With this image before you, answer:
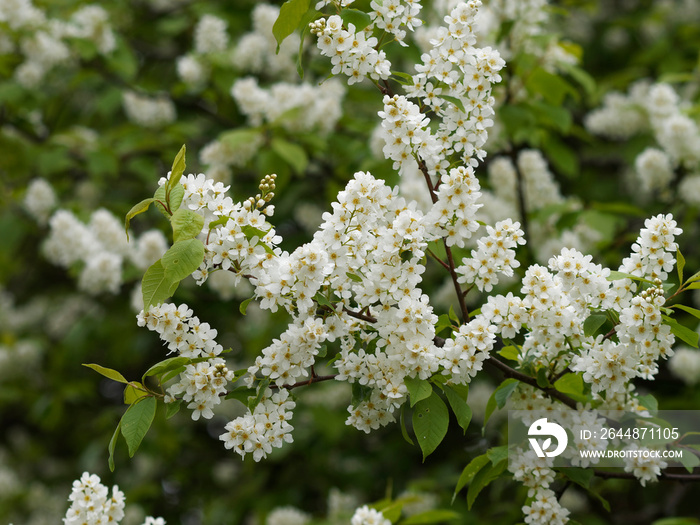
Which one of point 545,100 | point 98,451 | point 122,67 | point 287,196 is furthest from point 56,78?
point 545,100

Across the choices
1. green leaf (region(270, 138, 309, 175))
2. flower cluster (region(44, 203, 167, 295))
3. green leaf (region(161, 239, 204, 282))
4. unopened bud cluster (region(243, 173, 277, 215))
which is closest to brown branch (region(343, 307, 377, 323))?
unopened bud cluster (region(243, 173, 277, 215))

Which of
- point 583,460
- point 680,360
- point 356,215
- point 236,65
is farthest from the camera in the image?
point 236,65

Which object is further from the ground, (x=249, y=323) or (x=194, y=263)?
(x=249, y=323)

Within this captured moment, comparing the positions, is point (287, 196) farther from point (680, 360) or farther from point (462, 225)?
point (462, 225)

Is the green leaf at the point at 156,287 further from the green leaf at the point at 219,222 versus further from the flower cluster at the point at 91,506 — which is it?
the flower cluster at the point at 91,506

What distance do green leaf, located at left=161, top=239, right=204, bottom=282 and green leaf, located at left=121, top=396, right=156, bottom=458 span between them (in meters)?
0.53

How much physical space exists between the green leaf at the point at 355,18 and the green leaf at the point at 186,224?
0.96m

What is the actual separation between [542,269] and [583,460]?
0.77 meters

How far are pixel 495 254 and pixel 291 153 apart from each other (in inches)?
122

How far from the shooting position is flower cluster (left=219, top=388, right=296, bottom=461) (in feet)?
8.35

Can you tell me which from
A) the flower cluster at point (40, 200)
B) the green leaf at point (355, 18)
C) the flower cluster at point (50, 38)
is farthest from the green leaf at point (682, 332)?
the flower cluster at point (50, 38)

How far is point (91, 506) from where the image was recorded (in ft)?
8.68

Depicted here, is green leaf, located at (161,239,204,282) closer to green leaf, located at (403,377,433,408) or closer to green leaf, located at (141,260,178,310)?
green leaf, located at (141,260,178,310)

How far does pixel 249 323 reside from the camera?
7.25 metres
